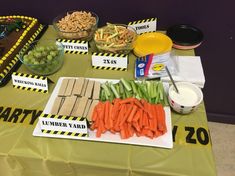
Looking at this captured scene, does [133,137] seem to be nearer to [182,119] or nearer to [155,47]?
[182,119]

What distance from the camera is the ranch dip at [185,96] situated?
1.05 meters

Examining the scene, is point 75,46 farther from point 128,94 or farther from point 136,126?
point 136,126

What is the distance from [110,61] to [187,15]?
0.53 metres

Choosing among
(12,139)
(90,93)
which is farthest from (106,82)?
(12,139)

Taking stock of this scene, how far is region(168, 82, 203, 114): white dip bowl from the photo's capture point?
1027mm

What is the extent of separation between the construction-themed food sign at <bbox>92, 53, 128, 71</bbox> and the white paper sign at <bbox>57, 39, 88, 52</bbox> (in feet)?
0.43

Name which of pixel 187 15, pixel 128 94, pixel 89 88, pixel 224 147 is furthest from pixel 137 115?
pixel 224 147

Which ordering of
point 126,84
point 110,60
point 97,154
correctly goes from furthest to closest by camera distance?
point 110,60 → point 126,84 → point 97,154

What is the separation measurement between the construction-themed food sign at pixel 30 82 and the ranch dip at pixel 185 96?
0.54 m

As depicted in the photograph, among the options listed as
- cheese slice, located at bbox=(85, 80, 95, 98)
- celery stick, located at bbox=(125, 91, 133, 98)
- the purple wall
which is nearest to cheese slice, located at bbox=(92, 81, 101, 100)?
cheese slice, located at bbox=(85, 80, 95, 98)

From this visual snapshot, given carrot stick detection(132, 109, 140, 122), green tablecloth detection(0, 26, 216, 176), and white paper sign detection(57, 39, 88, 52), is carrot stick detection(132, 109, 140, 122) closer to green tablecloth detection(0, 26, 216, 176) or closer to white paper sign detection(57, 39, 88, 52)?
green tablecloth detection(0, 26, 216, 176)

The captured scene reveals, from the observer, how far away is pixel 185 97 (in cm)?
108

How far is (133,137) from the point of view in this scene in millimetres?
979

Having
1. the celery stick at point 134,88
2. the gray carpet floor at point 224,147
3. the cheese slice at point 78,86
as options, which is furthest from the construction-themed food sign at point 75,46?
the gray carpet floor at point 224,147
